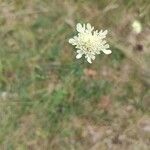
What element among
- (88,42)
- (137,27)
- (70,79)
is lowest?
(70,79)

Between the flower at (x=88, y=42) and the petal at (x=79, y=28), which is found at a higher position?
the petal at (x=79, y=28)

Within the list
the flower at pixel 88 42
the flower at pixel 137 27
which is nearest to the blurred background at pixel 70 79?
the flower at pixel 137 27

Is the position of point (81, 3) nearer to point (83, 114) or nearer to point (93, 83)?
point (93, 83)

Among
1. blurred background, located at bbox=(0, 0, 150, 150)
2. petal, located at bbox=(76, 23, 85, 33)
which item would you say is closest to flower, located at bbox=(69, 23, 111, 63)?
petal, located at bbox=(76, 23, 85, 33)

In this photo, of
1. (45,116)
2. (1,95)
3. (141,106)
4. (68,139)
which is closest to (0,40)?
(1,95)

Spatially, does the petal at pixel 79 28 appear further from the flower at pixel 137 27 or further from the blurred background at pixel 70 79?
the flower at pixel 137 27

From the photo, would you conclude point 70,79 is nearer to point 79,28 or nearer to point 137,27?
point 79,28

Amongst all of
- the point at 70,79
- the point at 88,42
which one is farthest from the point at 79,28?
the point at 70,79
